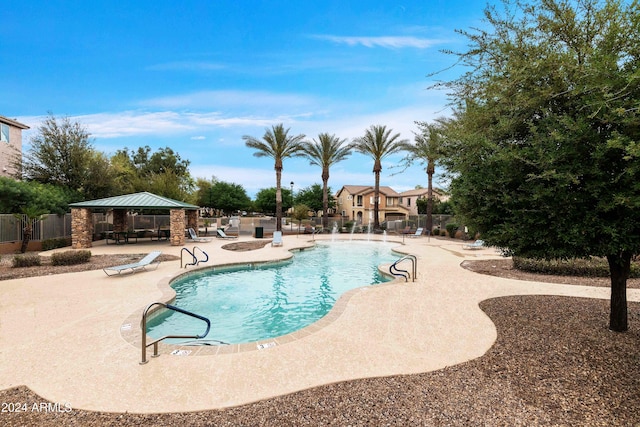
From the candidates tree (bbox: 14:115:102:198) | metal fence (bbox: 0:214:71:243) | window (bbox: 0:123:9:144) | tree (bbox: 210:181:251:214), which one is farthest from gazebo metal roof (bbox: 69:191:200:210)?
tree (bbox: 210:181:251:214)

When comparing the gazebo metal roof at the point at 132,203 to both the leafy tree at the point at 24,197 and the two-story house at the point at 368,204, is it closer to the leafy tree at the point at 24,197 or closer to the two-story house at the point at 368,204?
the leafy tree at the point at 24,197

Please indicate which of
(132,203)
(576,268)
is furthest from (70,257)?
(576,268)

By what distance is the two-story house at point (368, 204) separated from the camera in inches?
1933

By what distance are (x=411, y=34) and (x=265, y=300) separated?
8.54 metres

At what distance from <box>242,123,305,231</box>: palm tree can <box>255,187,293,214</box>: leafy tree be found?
2653 centimetres

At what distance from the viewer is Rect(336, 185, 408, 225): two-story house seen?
4909 cm

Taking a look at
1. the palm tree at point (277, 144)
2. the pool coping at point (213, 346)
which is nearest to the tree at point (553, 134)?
the pool coping at point (213, 346)

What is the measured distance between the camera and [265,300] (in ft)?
27.9

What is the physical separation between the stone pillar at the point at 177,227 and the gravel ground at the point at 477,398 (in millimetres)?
15766

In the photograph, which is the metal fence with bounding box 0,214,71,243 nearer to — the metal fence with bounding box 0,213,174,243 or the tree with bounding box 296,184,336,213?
Result: the metal fence with bounding box 0,213,174,243

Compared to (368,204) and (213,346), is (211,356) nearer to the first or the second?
(213,346)

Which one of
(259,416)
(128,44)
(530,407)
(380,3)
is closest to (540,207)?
(530,407)

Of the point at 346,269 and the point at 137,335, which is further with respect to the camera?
the point at 346,269

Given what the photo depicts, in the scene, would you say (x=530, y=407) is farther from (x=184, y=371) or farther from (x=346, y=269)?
(x=346, y=269)
